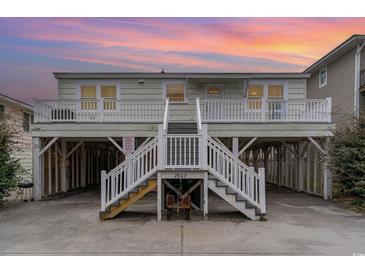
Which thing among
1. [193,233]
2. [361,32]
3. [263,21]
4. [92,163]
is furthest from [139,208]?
[361,32]

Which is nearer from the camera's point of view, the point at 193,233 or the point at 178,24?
the point at 193,233

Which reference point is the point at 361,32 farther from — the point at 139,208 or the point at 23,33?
the point at 23,33

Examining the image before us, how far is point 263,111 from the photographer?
11.7 m

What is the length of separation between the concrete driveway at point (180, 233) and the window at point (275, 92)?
6.20 m

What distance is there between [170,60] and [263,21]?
20.1ft

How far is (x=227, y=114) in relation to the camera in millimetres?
12406

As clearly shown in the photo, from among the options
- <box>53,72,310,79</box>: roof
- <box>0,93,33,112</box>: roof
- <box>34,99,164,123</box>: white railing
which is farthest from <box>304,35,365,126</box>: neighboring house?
<box>0,93,33,112</box>: roof

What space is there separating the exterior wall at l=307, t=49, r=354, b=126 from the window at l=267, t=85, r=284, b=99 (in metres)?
2.54

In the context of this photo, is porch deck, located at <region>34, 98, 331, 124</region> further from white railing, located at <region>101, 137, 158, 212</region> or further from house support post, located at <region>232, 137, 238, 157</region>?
white railing, located at <region>101, 137, 158, 212</region>

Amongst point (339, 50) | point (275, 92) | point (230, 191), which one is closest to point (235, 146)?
point (230, 191)

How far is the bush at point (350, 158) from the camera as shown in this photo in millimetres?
10117

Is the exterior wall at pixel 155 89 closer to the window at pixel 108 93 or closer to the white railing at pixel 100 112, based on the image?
the window at pixel 108 93

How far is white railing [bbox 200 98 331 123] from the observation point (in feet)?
38.5

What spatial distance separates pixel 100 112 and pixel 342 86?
11985mm
